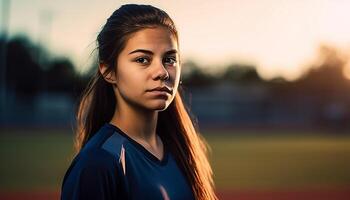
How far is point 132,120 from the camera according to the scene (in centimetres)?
203

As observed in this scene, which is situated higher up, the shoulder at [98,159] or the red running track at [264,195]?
the shoulder at [98,159]

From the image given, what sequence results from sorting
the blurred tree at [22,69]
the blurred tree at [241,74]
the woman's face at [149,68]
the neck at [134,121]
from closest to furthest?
the woman's face at [149,68] < the neck at [134,121] < the blurred tree at [22,69] < the blurred tree at [241,74]

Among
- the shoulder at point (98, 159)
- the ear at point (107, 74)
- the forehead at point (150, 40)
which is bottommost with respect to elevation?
the shoulder at point (98, 159)

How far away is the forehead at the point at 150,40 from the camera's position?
1923mm

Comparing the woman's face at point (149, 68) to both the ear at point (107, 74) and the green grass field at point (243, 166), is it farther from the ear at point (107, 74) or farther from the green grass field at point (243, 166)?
the green grass field at point (243, 166)

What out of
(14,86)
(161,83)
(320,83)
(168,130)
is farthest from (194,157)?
A: (320,83)

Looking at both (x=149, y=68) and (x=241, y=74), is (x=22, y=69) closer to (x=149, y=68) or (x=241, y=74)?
(x=241, y=74)

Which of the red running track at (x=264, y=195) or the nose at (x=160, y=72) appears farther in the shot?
the red running track at (x=264, y=195)

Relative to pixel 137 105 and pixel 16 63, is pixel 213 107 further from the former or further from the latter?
pixel 137 105

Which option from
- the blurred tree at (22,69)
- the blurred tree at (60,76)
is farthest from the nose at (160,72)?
the blurred tree at (60,76)

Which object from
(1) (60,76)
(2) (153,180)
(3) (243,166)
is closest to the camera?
(2) (153,180)

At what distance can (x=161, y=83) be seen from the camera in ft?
6.27

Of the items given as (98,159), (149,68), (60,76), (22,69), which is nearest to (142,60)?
(149,68)

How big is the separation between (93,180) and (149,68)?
0.44 meters
